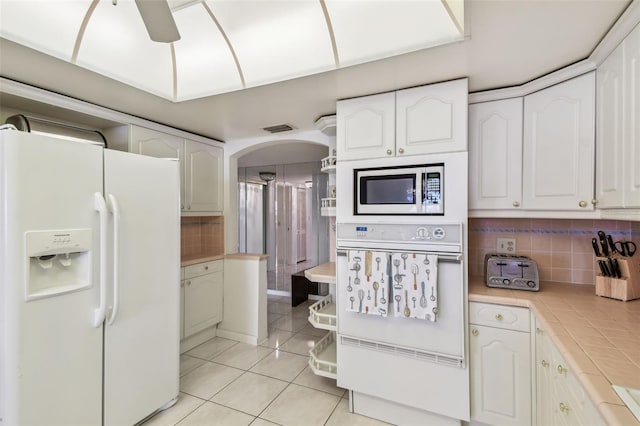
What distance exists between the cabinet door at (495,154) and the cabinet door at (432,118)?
323 mm

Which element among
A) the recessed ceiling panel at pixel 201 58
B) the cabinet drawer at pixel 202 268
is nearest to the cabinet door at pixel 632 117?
the recessed ceiling panel at pixel 201 58

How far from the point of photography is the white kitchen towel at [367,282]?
6.12 ft

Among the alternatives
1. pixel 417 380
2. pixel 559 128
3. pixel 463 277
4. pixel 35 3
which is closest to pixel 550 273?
pixel 463 277

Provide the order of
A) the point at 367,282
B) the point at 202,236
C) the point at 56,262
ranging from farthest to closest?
the point at 202,236, the point at 367,282, the point at 56,262

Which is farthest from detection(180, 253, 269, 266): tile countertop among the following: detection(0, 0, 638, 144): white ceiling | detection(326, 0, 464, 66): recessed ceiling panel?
detection(326, 0, 464, 66): recessed ceiling panel

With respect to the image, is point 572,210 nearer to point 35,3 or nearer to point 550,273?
point 550,273

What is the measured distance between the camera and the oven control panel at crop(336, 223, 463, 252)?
176cm

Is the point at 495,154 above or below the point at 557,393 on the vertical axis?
above

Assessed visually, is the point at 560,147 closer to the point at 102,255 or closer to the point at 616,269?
the point at 616,269

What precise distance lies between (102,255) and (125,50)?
4.23 ft

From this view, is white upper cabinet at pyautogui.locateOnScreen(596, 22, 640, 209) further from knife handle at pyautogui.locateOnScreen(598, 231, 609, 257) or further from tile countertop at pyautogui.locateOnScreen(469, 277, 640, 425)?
tile countertop at pyautogui.locateOnScreen(469, 277, 640, 425)

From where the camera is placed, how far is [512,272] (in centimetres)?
190

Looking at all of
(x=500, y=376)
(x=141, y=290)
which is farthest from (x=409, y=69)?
(x=141, y=290)

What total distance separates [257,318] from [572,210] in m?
2.81
